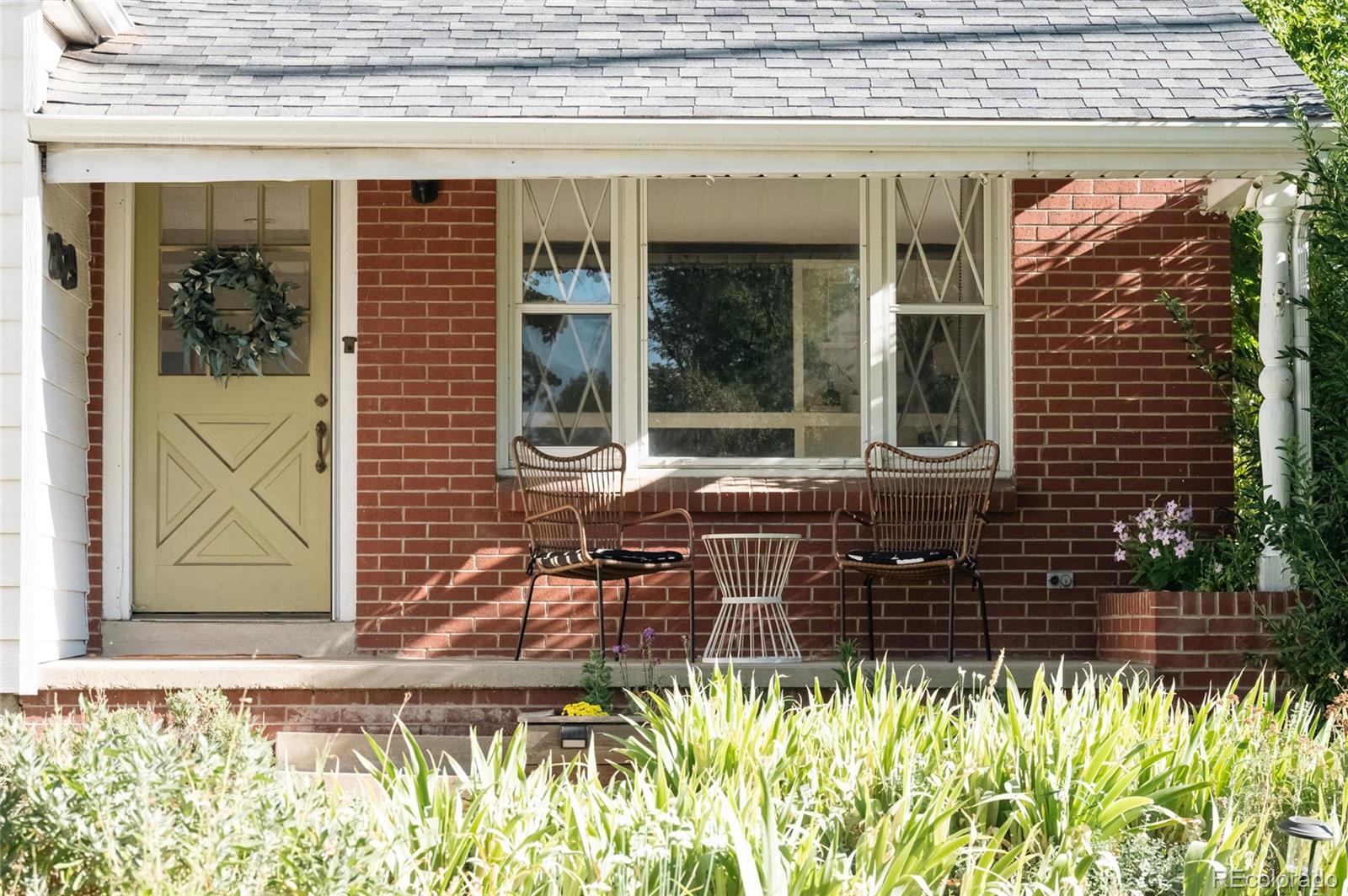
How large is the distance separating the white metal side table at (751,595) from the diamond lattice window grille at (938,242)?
1.37m

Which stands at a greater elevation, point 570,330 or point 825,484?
point 570,330

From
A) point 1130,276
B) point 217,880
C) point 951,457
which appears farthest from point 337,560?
point 217,880

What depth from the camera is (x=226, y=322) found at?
645 cm

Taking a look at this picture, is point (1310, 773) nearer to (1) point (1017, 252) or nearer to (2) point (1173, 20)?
(1) point (1017, 252)

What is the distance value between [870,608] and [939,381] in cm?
123

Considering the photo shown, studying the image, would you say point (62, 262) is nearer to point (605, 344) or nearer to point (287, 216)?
point (287, 216)

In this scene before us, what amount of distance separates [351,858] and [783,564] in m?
4.01

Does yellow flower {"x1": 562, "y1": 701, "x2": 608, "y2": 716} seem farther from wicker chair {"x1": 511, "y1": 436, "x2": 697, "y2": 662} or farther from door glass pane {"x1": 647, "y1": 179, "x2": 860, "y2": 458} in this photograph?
door glass pane {"x1": 647, "y1": 179, "x2": 860, "y2": 458}

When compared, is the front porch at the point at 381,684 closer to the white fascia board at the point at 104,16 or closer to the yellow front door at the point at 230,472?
the yellow front door at the point at 230,472

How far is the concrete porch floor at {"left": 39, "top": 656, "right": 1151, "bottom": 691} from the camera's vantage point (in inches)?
214

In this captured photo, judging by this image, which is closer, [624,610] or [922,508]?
[624,610]

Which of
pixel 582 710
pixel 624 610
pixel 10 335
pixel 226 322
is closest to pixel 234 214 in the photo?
pixel 226 322

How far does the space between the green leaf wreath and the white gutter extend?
1120mm

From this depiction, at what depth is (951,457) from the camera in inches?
248
